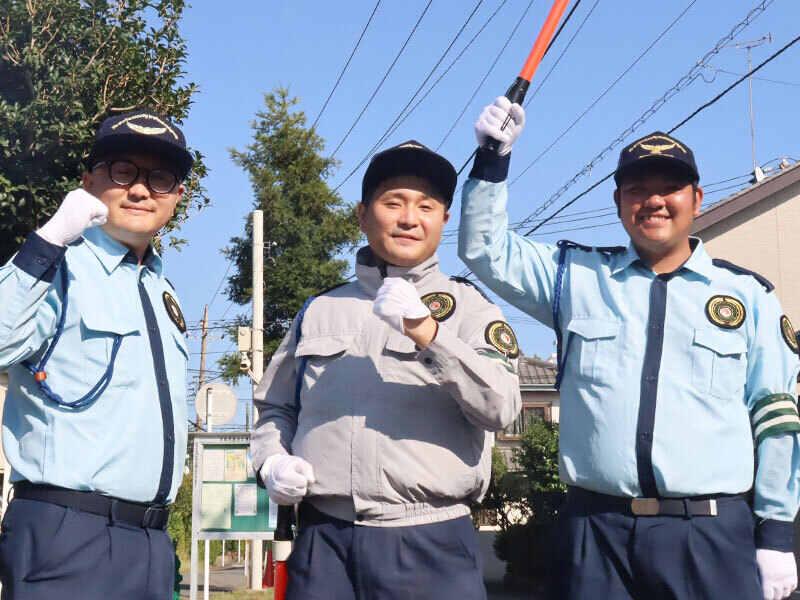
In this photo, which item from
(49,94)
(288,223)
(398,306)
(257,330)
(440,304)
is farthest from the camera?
(288,223)

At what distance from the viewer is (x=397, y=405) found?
3.29m

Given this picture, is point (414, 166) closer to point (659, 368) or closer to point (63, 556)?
point (659, 368)

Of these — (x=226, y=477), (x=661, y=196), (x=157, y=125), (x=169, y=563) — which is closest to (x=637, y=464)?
(x=661, y=196)

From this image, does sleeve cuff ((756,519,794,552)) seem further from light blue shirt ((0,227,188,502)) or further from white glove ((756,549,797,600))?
light blue shirt ((0,227,188,502))

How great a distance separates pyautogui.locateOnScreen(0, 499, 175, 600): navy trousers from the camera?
3174 millimetres

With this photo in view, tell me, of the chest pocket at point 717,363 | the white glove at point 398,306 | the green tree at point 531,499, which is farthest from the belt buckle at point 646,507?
the green tree at point 531,499

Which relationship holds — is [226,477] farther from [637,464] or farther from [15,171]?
[637,464]

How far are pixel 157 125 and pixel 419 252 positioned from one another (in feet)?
3.51

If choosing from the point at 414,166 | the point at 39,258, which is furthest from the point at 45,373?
the point at 414,166

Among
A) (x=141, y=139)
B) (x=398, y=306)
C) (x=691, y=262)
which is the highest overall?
(x=141, y=139)

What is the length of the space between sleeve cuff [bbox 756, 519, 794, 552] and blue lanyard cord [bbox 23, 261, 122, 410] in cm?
225

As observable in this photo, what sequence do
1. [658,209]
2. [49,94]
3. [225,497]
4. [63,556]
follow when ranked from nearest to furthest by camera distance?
[63,556], [658,209], [49,94], [225,497]

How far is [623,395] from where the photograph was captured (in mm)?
3566

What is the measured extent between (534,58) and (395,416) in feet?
4.60
